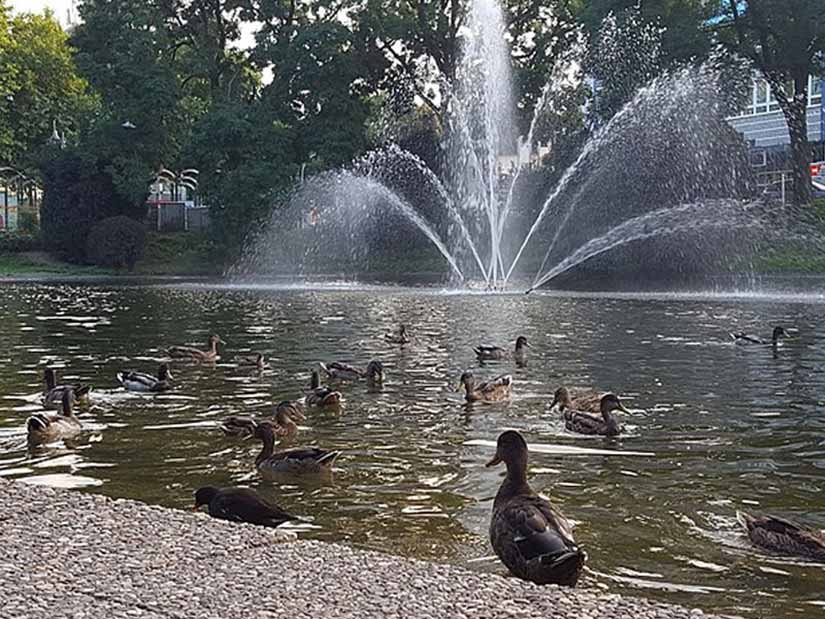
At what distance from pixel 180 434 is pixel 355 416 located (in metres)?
2.51

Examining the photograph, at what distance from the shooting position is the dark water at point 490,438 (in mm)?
9102

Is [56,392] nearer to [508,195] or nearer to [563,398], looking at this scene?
[563,398]

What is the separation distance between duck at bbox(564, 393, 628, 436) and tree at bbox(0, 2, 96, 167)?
6185cm

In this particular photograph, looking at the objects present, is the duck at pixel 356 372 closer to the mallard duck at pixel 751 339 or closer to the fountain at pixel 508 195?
the mallard duck at pixel 751 339

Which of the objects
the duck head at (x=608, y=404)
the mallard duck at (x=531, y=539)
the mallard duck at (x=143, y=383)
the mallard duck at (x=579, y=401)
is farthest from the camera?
the mallard duck at (x=143, y=383)

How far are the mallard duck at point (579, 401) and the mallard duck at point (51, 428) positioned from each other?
5984 millimetres

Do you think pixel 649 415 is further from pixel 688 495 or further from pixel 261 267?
pixel 261 267

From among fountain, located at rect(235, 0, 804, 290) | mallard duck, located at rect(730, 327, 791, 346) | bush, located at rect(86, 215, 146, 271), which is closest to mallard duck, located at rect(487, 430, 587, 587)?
mallard duck, located at rect(730, 327, 791, 346)

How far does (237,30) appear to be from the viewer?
73750 mm

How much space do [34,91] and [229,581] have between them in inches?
3119

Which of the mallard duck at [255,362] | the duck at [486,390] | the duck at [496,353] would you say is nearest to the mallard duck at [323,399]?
the duck at [486,390]

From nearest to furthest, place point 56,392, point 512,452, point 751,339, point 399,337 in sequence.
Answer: point 512,452 → point 56,392 → point 751,339 → point 399,337

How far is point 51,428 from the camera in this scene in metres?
13.4

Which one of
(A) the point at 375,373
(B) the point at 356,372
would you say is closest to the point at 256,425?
(A) the point at 375,373
